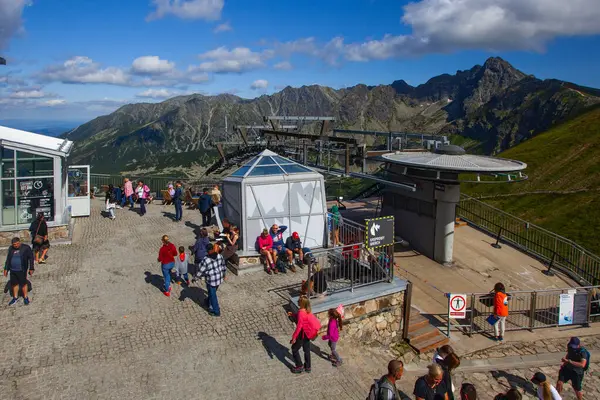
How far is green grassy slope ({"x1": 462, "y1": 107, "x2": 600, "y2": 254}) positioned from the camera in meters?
42.0

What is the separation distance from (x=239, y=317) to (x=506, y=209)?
4596 centimetres

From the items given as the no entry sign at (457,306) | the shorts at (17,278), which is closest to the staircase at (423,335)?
the no entry sign at (457,306)

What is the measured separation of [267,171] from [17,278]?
7285 millimetres

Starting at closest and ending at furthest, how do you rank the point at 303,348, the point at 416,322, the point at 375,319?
the point at 303,348
the point at 375,319
the point at 416,322

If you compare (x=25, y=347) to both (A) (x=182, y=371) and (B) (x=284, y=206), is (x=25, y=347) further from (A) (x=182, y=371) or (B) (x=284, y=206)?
(B) (x=284, y=206)

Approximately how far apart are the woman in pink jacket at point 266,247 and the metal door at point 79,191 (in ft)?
32.0

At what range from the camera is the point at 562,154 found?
63.0 meters

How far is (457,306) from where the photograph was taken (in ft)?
37.7

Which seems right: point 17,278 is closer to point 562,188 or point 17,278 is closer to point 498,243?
point 498,243

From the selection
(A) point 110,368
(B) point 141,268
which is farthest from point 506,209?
(A) point 110,368

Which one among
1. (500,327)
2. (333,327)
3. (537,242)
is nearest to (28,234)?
(333,327)

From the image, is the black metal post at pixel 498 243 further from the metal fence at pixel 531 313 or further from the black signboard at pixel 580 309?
the black signboard at pixel 580 309

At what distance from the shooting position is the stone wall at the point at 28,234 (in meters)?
14.2

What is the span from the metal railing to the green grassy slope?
3237cm
